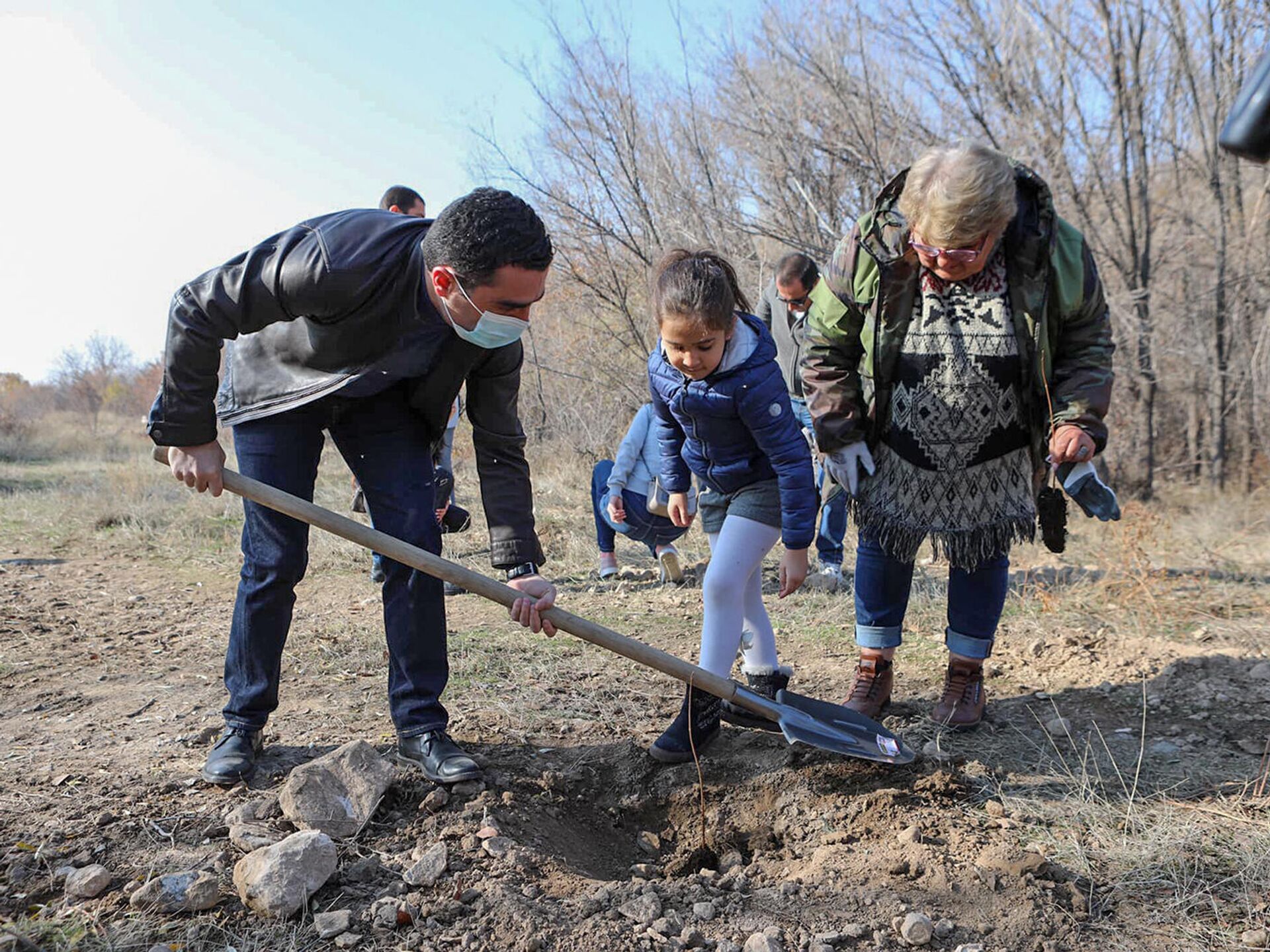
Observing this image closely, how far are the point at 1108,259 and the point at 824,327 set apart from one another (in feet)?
21.4

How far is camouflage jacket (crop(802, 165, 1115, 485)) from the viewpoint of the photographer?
8.43ft

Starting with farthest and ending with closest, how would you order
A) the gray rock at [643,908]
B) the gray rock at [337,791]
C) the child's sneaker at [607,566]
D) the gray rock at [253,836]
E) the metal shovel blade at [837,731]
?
the child's sneaker at [607,566] < the metal shovel blade at [837,731] < the gray rock at [337,791] < the gray rock at [253,836] < the gray rock at [643,908]

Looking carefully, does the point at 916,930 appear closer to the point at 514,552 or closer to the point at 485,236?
the point at 514,552

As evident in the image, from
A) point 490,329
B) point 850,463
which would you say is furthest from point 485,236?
point 850,463

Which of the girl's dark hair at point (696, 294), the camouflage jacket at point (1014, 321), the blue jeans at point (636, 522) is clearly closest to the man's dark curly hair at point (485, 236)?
the girl's dark hair at point (696, 294)

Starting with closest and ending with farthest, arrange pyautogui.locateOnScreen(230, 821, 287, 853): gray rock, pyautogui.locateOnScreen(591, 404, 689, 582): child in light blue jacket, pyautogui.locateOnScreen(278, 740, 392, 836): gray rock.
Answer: pyautogui.locateOnScreen(230, 821, 287, 853): gray rock
pyautogui.locateOnScreen(278, 740, 392, 836): gray rock
pyautogui.locateOnScreen(591, 404, 689, 582): child in light blue jacket

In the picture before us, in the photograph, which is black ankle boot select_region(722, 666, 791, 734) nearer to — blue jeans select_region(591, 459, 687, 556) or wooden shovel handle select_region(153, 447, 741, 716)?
wooden shovel handle select_region(153, 447, 741, 716)

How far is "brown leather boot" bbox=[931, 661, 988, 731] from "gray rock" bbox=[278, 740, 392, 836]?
6.03ft

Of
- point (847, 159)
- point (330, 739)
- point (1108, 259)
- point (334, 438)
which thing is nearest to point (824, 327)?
point (334, 438)

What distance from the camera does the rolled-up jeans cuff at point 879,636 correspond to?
306 cm

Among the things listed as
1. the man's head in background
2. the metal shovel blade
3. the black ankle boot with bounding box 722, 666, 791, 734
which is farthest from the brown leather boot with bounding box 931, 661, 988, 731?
the man's head in background

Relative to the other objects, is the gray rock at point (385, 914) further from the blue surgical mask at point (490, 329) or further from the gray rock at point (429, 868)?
the blue surgical mask at point (490, 329)

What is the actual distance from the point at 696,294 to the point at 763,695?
1341 millimetres

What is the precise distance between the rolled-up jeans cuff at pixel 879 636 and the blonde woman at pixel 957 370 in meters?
0.01
